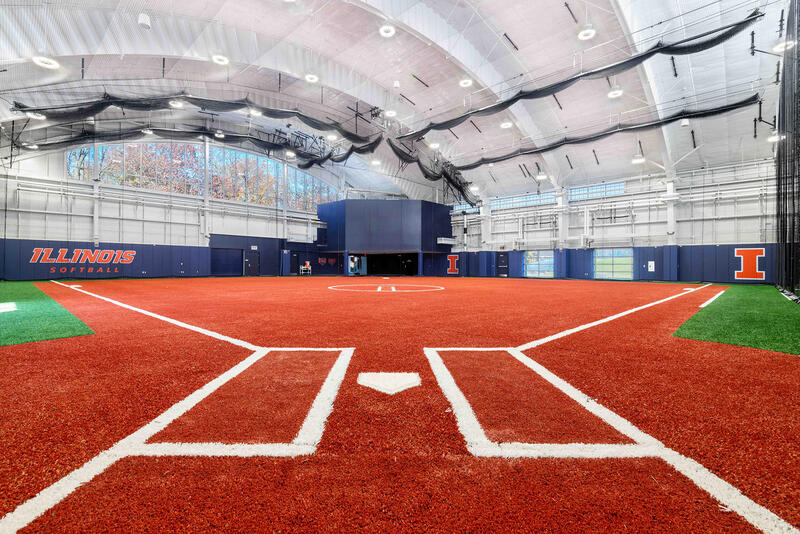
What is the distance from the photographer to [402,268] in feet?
118

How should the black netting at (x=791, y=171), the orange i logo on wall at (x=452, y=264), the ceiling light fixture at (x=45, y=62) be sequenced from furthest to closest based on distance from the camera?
the orange i logo on wall at (x=452, y=264) < the ceiling light fixture at (x=45, y=62) < the black netting at (x=791, y=171)

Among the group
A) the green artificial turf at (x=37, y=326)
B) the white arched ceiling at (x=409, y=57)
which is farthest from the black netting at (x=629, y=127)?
the green artificial turf at (x=37, y=326)

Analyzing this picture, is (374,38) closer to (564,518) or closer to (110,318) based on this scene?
(110,318)

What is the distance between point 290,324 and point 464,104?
18.2 meters

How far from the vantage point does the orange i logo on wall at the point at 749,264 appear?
19.5 meters

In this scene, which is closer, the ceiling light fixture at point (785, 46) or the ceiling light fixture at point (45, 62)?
the ceiling light fixture at point (785, 46)

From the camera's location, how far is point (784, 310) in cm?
660

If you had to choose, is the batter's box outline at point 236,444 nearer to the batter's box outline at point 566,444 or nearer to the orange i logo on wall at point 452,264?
the batter's box outline at point 566,444

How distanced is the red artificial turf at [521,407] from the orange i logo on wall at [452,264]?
30.2 meters

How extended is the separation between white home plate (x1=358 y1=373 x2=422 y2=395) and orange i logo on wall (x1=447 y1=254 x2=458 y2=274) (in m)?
30.5

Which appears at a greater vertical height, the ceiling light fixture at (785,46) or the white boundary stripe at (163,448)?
the ceiling light fixture at (785,46)

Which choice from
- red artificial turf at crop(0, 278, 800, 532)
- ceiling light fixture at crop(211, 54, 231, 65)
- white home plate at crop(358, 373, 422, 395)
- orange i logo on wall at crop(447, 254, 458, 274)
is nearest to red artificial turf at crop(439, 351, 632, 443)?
red artificial turf at crop(0, 278, 800, 532)

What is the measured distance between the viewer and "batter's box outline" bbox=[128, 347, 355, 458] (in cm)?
155

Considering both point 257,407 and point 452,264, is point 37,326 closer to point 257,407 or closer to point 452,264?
point 257,407
